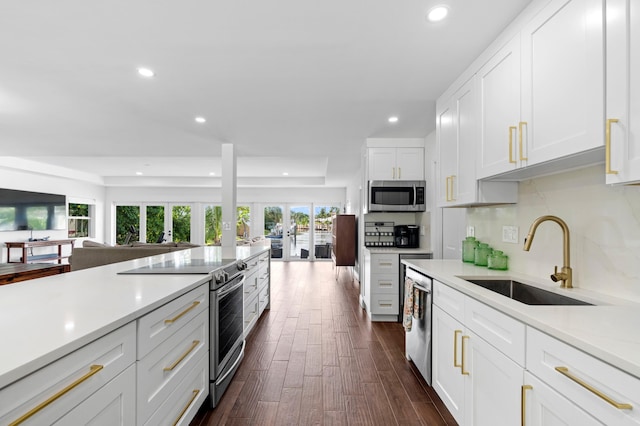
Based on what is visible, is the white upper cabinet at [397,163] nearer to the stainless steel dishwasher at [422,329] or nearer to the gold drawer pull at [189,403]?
the stainless steel dishwasher at [422,329]

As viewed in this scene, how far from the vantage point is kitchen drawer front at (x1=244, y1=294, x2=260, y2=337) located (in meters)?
2.84

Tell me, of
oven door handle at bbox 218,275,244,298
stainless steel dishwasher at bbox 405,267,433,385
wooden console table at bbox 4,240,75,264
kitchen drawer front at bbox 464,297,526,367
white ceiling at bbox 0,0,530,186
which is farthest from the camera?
wooden console table at bbox 4,240,75,264

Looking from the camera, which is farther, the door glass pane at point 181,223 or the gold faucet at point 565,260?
the door glass pane at point 181,223

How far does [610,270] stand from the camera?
137cm

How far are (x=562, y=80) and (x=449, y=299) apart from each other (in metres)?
1.22

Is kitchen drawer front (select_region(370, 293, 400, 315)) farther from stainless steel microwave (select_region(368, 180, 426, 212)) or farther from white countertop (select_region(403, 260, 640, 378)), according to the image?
white countertop (select_region(403, 260, 640, 378))

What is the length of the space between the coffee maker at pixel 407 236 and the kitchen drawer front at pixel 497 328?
2.46 meters

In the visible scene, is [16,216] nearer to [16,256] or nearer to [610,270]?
[16,256]

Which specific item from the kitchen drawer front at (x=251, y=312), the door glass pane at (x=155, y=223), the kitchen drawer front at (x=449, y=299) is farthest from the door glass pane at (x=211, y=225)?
the kitchen drawer front at (x=449, y=299)

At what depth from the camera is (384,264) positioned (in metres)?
3.65

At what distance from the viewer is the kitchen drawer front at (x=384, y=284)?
363 cm

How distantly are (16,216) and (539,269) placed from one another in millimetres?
8875

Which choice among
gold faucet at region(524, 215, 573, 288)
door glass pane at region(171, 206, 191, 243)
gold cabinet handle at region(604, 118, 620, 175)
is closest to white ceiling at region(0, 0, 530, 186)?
gold cabinet handle at region(604, 118, 620, 175)

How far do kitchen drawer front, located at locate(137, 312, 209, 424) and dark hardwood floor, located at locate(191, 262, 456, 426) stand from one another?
505 millimetres
